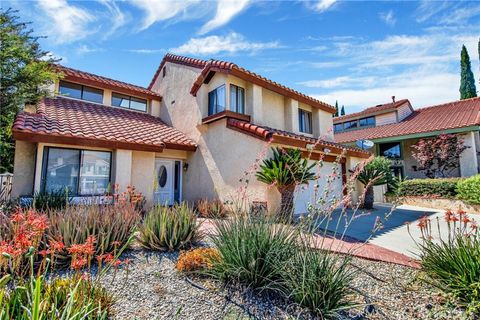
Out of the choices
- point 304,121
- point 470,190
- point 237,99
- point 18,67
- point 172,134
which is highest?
point 237,99

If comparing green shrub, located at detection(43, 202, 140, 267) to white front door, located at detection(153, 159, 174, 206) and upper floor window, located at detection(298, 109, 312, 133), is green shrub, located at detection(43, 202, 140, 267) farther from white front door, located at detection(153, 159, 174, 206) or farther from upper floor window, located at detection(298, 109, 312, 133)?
upper floor window, located at detection(298, 109, 312, 133)

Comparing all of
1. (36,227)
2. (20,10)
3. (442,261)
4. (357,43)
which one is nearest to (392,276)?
(442,261)

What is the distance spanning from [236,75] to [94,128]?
303 inches

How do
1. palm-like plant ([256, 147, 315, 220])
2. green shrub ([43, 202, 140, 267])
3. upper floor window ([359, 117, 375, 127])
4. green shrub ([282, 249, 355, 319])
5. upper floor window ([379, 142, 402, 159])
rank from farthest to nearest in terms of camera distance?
1. upper floor window ([359, 117, 375, 127])
2. upper floor window ([379, 142, 402, 159])
3. palm-like plant ([256, 147, 315, 220])
4. green shrub ([43, 202, 140, 267])
5. green shrub ([282, 249, 355, 319])

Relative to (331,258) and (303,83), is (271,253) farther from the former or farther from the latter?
(303,83)

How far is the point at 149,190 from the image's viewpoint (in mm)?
13008

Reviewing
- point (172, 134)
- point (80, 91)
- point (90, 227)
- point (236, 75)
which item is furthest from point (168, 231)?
point (80, 91)

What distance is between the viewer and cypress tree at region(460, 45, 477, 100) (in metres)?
34.6

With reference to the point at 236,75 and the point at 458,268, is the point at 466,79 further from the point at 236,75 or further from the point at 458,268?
the point at 458,268

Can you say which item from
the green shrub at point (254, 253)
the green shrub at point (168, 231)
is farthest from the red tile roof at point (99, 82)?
the green shrub at point (254, 253)

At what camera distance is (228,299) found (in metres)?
4.01

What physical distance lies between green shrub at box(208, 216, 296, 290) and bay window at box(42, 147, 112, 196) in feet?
30.0

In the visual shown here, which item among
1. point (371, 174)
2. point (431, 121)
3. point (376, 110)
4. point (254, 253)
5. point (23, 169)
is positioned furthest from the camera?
point (376, 110)

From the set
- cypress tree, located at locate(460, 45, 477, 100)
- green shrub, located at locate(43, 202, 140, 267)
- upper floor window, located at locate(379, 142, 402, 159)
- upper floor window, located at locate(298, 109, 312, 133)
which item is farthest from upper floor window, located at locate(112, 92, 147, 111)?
cypress tree, located at locate(460, 45, 477, 100)
